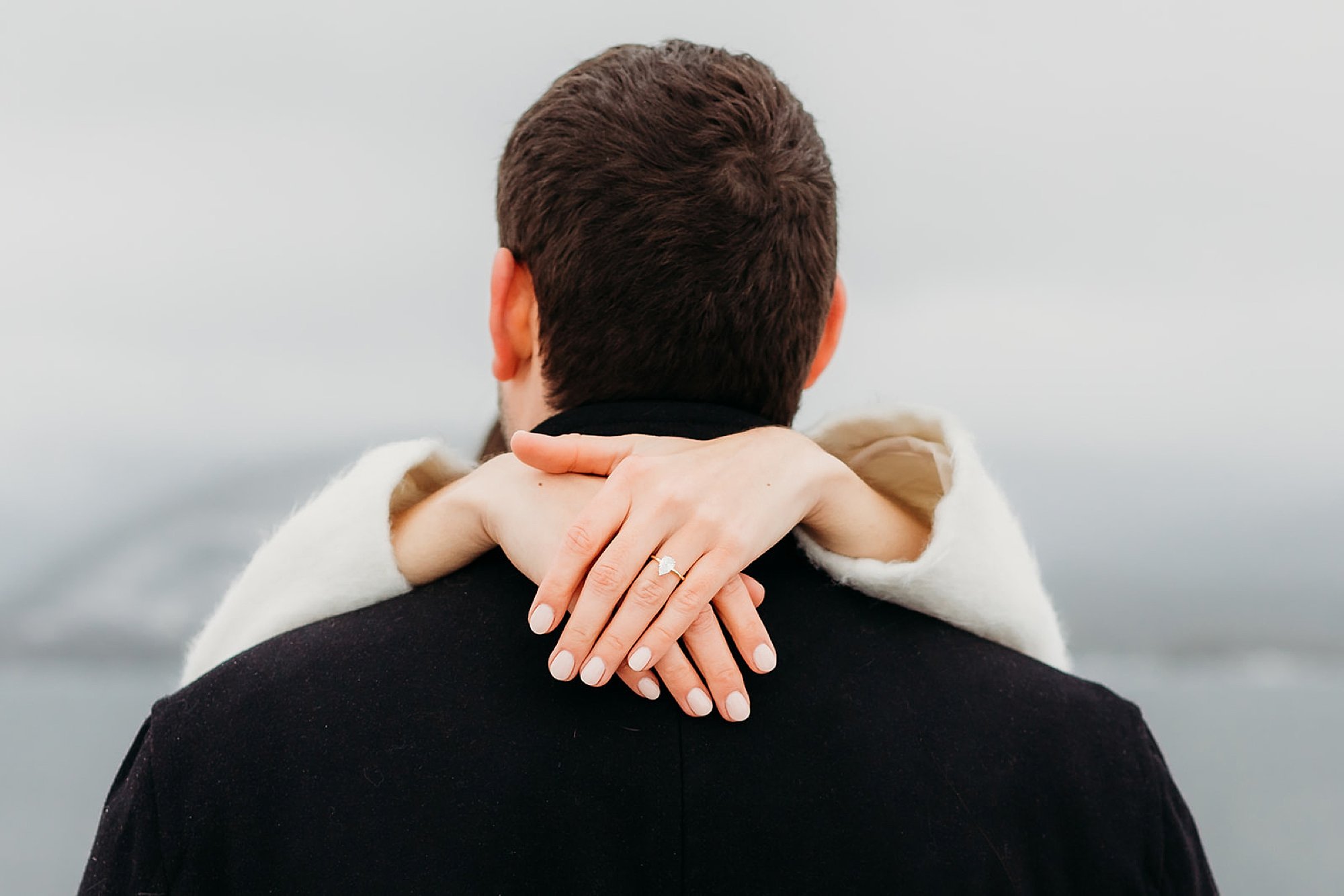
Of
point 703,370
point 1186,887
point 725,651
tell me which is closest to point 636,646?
point 725,651

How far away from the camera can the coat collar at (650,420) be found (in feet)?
3.82

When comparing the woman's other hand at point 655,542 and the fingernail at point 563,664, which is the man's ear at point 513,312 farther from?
the fingernail at point 563,664

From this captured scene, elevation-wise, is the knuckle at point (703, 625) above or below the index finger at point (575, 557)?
below

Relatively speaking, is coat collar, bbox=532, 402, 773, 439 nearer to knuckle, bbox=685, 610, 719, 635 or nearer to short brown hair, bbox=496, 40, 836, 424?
short brown hair, bbox=496, 40, 836, 424

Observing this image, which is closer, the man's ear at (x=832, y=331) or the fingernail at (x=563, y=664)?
the fingernail at (x=563, y=664)

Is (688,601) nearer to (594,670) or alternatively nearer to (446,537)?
(594,670)

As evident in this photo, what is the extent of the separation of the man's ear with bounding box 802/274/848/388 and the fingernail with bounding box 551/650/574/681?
53 centimetres

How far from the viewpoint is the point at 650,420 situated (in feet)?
3.84

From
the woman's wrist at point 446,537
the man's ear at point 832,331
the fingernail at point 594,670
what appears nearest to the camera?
the fingernail at point 594,670

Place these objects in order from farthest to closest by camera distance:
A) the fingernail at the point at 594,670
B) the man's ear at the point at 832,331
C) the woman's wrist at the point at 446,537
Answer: the man's ear at the point at 832,331 → the woman's wrist at the point at 446,537 → the fingernail at the point at 594,670

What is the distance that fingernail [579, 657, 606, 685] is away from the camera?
3.26ft

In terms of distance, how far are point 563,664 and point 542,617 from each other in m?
0.05

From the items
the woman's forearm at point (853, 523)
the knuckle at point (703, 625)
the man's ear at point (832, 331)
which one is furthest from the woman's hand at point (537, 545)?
the man's ear at point (832, 331)

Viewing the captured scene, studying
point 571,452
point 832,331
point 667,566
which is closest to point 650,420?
point 571,452
